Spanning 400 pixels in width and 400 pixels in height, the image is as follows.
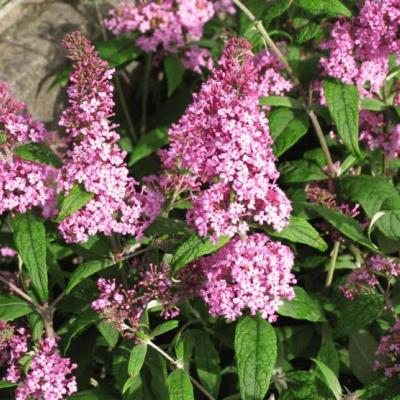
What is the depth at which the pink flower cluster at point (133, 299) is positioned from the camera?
3.27 m

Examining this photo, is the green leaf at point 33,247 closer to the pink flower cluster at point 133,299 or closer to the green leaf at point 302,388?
the pink flower cluster at point 133,299

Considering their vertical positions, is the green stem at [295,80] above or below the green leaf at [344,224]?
above

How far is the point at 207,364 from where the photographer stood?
3742mm

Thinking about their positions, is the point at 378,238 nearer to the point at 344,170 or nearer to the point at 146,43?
the point at 344,170

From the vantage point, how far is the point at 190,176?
377 cm

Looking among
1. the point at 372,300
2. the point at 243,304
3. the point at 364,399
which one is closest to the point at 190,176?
the point at 243,304

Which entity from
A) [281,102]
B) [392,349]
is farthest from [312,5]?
[392,349]

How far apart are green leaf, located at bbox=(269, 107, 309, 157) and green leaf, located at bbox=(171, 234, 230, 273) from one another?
42.4 inches

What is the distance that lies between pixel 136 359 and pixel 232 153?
1.09 m

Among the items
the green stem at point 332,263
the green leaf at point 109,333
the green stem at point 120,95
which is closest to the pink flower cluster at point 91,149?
the green leaf at point 109,333

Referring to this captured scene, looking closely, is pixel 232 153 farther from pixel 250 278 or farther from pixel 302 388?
pixel 302 388

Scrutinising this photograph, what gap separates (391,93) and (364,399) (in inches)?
82.5

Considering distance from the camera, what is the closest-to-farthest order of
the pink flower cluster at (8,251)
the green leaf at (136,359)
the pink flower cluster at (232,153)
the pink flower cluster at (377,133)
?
the pink flower cluster at (232,153), the green leaf at (136,359), the pink flower cluster at (377,133), the pink flower cluster at (8,251)

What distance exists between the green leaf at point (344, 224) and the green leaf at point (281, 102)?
0.71m
